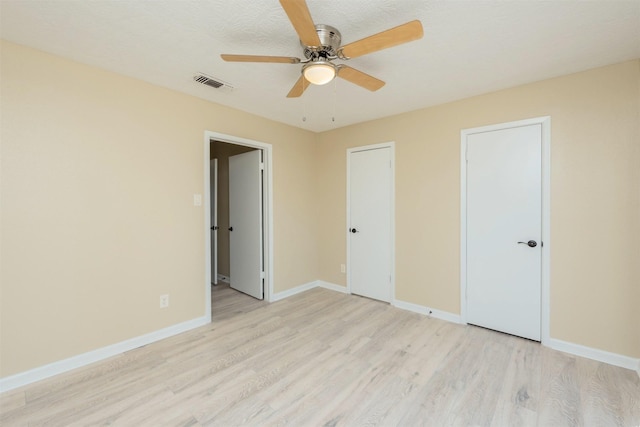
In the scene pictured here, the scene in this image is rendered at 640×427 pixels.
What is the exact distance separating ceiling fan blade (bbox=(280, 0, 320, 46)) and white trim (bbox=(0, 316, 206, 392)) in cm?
283

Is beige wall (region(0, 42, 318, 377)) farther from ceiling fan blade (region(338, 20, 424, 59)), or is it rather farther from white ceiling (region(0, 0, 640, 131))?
ceiling fan blade (region(338, 20, 424, 59))

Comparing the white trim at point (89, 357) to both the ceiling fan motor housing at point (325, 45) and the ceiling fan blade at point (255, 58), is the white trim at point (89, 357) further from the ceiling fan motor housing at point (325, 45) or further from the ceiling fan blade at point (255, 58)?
the ceiling fan motor housing at point (325, 45)

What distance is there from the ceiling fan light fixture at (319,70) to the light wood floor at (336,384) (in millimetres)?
2109

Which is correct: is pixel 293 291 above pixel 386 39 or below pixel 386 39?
below

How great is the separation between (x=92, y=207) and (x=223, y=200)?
234cm

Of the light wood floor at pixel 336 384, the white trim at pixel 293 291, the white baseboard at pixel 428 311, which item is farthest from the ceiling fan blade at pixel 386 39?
the white trim at pixel 293 291

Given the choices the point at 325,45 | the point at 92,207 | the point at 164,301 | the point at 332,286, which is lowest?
the point at 332,286

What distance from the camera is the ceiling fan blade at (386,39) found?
4.49 ft

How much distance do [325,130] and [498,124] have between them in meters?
2.30

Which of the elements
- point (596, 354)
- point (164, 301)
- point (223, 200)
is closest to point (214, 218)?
point (223, 200)

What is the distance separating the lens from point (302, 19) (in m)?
1.34

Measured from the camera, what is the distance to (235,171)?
13.4 feet

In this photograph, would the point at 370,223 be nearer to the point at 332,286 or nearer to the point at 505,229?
the point at 332,286

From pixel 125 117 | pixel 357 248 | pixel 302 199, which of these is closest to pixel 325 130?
pixel 302 199
